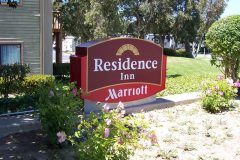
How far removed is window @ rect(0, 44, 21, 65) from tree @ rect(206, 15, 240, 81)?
7619mm

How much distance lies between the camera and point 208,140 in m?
6.34

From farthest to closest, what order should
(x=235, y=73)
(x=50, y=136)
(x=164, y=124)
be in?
(x=235, y=73) → (x=164, y=124) → (x=50, y=136)

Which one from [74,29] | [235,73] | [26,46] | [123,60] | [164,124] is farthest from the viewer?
[74,29]

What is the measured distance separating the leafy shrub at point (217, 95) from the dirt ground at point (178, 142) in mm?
294

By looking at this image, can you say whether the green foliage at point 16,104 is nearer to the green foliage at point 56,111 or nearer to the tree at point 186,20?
the green foliage at point 56,111

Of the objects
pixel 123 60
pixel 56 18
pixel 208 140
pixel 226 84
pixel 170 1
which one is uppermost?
pixel 170 1

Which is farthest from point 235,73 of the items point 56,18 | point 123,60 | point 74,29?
point 74,29

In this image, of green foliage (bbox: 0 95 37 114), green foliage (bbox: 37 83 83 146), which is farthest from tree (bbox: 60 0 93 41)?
green foliage (bbox: 37 83 83 146)

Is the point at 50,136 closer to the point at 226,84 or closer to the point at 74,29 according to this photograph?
the point at 226,84

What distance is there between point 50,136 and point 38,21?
33.4 feet

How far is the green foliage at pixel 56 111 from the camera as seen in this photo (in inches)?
205

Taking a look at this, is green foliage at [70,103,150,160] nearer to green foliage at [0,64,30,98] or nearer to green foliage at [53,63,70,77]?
green foliage at [0,64,30,98]

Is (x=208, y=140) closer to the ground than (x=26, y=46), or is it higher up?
closer to the ground

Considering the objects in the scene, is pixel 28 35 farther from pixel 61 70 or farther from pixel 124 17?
pixel 124 17
